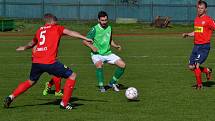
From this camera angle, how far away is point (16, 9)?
241 feet

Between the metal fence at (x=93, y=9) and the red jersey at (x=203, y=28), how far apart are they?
55215 millimetres

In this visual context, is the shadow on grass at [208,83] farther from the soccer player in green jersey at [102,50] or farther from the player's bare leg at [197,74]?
the soccer player in green jersey at [102,50]

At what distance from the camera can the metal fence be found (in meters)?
72.2

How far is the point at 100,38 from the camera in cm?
1620

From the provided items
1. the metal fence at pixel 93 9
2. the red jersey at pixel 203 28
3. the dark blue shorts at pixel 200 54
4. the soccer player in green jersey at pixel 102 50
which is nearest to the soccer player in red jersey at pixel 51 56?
the soccer player in green jersey at pixel 102 50

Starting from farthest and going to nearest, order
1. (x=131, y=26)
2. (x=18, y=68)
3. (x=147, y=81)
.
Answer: (x=131, y=26) < (x=18, y=68) < (x=147, y=81)

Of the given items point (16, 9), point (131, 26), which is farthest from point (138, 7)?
point (16, 9)

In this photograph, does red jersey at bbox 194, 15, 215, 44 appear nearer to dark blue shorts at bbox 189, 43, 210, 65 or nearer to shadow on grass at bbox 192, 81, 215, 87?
dark blue shorts at bbox 189, 43, 210, 65

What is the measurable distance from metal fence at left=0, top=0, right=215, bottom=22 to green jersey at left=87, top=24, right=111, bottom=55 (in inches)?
2203

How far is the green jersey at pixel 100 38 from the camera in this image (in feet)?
53.1

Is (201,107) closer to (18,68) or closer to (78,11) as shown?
(18,68)

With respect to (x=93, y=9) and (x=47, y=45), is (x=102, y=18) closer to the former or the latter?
(x=47, y=45)

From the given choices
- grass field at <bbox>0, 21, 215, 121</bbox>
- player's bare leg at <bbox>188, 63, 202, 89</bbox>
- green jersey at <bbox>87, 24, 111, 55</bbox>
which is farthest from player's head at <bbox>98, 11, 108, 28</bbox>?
player's bare leg at <bbox>188, 63, 202, 89</bbox>

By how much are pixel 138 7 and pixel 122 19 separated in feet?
16.7
